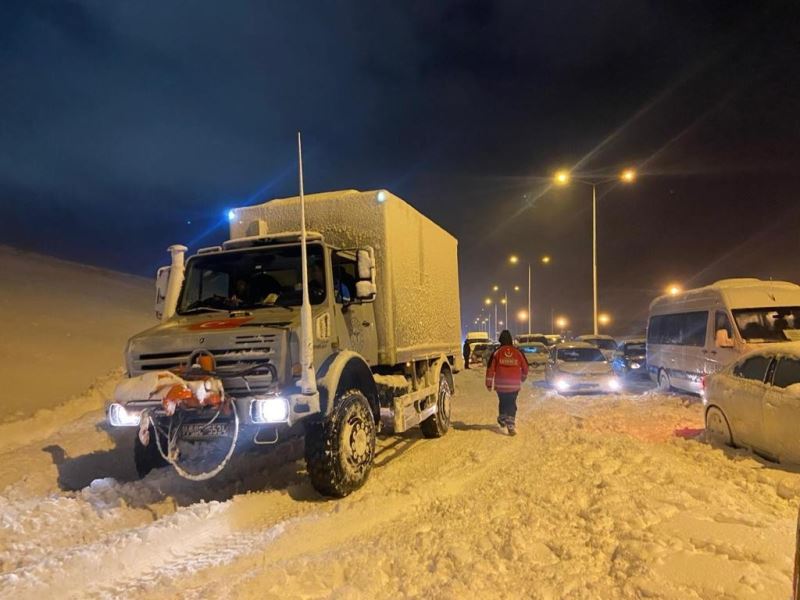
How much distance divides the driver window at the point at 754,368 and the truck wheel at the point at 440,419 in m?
4.51

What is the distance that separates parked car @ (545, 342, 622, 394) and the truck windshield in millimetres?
11236

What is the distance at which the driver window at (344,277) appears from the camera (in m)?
6.64

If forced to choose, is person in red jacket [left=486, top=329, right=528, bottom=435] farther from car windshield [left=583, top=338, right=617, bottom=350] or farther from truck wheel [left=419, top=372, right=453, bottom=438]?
car windshield [left=583, top=338, right=617, bottom=350]

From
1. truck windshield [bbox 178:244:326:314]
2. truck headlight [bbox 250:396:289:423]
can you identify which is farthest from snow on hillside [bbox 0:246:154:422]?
truck headlight [bbox 250:396:289:423]

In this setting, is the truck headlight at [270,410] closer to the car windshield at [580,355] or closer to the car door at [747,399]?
the car door at [747,399]

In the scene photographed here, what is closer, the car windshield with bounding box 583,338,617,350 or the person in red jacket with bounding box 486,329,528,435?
the person in red jacket with bounding box 486,329,528,435

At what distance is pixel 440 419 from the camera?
958cm

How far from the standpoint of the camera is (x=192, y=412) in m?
5.45

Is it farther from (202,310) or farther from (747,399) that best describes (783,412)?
(202,310)

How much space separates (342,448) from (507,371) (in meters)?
4.60

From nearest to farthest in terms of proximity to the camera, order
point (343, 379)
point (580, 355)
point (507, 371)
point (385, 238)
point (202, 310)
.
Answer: point (343, 379)
point (202, 310)
point (385, 238)
point (507, 371)
point (580, 355)

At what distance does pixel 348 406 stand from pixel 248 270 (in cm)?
224

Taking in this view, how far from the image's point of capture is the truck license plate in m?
5.38

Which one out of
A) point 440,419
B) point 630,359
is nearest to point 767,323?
point 440,419
